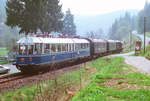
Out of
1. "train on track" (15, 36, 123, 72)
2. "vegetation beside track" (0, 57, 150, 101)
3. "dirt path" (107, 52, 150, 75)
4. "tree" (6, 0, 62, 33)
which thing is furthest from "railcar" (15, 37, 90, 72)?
"tree" (6, 0, 62, 33)

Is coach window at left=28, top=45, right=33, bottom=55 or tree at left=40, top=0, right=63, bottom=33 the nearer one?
coach window at left=28, top=45, right=33, bottom=55

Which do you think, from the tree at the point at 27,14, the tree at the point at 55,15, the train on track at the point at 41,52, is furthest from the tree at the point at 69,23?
the train on track at the point at 41,52

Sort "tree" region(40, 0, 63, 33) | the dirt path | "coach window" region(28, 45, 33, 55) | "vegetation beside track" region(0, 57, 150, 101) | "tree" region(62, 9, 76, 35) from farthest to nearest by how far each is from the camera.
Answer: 1. "tree" region(62, 9, 76, 35)
2. "tree" region(40, 0, 63, 33)
3. "coach window" region(28, 45, 33, 55)
4. the dirt path
5. "vegetation beside track" region(0, 57, 150, 101)

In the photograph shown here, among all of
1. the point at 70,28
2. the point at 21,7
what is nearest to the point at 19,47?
the point at 21,7

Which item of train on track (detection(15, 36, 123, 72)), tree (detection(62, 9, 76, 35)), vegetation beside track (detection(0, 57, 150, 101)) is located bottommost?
vegetation beside track (detection(0, 57, 150, 101))

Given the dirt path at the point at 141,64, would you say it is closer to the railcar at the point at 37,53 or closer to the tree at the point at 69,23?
the railcar at the point at 37,53

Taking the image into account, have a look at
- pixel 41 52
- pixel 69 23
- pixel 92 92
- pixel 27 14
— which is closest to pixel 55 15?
pixel 27 14

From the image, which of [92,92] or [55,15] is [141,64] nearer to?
[92,92]

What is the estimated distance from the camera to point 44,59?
45.9ft

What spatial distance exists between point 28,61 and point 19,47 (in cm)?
152

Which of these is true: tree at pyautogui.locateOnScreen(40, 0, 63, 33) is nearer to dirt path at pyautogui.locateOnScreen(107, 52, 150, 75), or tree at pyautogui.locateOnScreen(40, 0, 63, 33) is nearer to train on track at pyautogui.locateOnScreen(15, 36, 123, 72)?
train on track at pyautogui.locateOnScreen(15, 36, 123, 72)

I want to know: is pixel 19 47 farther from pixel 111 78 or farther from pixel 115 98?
pixel 115 98

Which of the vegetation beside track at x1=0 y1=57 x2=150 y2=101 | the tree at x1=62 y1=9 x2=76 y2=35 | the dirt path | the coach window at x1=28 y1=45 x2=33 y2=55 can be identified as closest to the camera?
the vegetation beside track at x1=0 y1=57 x2=150 y2=101

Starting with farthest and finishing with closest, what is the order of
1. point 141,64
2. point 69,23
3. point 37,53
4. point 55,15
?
point 69,23
point 55,15
point 141,64
point 37,53
